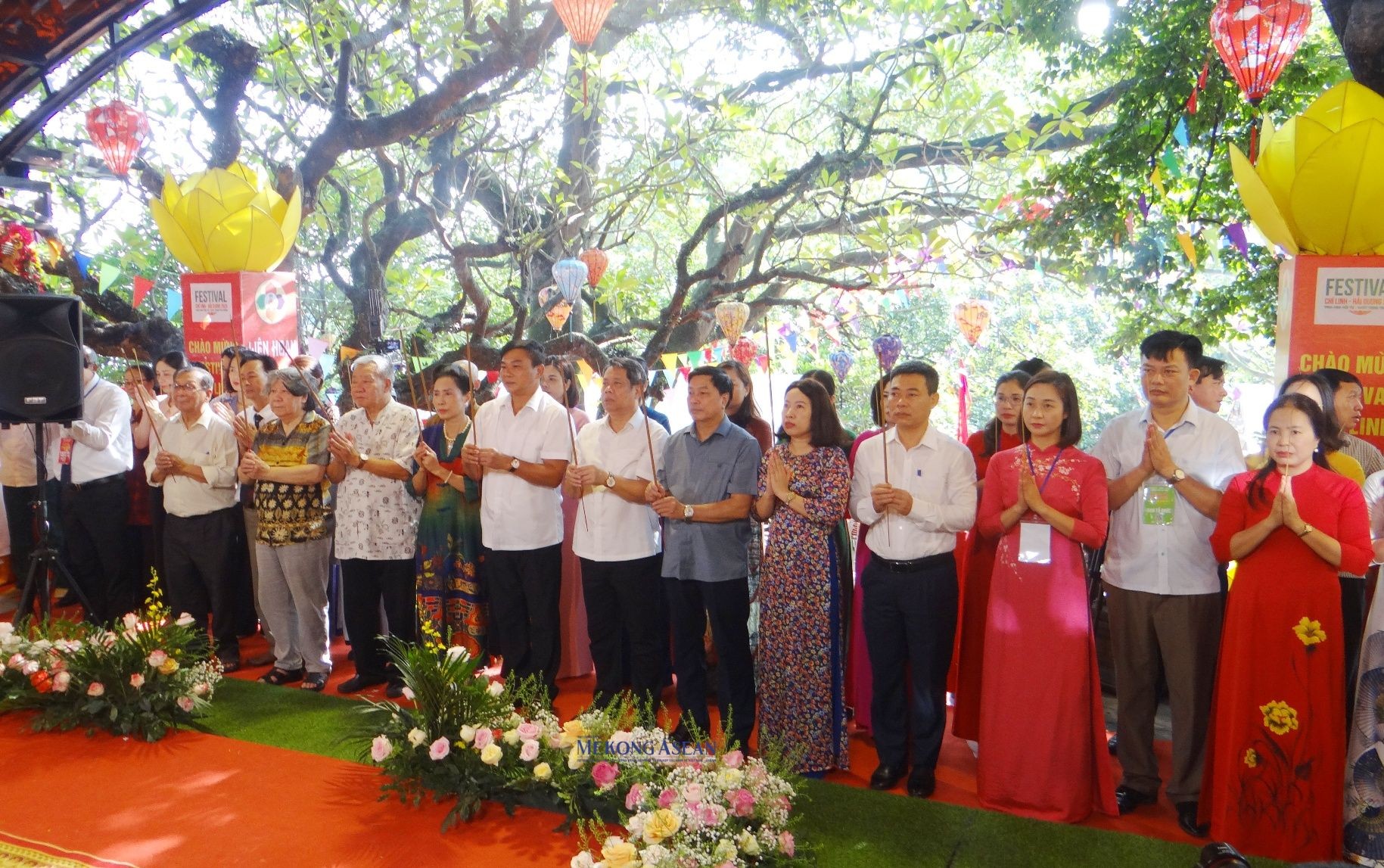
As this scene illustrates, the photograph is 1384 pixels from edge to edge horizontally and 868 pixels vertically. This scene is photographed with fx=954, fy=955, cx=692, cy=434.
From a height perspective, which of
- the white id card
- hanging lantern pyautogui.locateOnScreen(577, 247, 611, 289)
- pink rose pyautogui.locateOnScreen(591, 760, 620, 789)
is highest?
hanging lantern pyautogui.locateOnScreen(577, 247, 611, 289)

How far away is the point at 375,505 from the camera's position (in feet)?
12.3

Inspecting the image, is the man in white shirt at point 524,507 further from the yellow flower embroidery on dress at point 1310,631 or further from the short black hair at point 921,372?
the yellow flower embroidery on dress at point 1310,631

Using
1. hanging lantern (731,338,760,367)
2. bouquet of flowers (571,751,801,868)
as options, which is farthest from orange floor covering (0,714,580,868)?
hanging lantern (731,338,760,367)

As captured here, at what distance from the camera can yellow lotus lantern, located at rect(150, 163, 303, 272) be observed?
183 inches

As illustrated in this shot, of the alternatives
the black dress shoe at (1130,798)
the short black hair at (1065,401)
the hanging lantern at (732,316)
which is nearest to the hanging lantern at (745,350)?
the hanging lantern at (732,316)

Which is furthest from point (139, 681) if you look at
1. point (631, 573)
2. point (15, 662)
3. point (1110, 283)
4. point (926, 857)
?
point (1110, 283)

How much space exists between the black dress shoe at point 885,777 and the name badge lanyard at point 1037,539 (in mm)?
786

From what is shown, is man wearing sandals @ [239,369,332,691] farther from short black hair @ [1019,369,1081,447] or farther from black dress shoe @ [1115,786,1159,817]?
black dress shoe @ [1115,786,1159,817]

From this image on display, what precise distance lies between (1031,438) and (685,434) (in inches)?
43.8

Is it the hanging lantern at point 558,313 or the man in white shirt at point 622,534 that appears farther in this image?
the hanging lantern at point 558,313

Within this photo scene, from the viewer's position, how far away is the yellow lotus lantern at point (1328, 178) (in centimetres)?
299

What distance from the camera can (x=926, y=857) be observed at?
2523mm

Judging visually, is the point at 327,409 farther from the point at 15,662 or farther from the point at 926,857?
the point at 926,857

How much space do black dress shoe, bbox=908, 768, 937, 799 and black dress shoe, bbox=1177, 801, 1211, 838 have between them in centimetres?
69
